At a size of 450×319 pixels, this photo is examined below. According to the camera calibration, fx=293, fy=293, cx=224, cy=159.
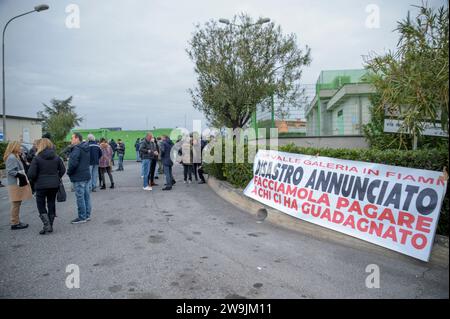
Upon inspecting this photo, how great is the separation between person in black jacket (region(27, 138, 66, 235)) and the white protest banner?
14.9ft

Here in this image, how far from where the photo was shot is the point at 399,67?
504cm

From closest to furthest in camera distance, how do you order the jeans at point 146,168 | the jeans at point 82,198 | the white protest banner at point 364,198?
the white protest banner at point 364,198 < the jeans at point 82,198 < the jeans at point 146,168

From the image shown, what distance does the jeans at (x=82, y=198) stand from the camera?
6.24 m

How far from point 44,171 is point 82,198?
3.42 ft

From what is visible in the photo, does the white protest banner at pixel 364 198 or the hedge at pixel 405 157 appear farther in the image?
the hedge at pixel 405 157

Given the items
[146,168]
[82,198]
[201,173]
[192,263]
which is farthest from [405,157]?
[201,173]

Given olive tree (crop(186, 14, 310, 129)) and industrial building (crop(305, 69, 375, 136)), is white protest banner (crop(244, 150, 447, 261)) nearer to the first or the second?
industrial building (crop(305, 69, 375, 136))

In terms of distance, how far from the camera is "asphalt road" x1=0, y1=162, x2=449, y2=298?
341 cm

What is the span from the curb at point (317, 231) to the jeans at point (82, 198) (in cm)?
370

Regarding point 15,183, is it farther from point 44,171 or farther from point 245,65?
point 245,65
